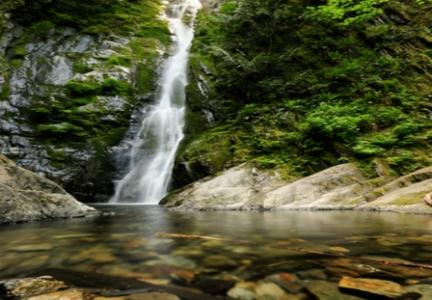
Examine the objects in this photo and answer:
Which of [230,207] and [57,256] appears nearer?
[57,256]

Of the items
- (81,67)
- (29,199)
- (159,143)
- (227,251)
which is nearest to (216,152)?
(159,143)

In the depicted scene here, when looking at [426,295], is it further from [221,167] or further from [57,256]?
[221,167]

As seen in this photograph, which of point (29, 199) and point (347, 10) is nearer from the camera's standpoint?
point (29, 199)

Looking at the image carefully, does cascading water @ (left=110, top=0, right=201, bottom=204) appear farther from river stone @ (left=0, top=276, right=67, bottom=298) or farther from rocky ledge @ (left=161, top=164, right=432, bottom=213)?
river stone @ (left=0, top=276, right=67, bottom=298)

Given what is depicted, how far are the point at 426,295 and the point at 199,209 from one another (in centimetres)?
694

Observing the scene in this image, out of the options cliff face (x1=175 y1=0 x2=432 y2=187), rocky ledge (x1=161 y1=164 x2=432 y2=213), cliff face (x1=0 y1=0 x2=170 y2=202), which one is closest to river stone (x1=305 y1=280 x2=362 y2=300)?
rocky ledge (x1=161 y1=164 x2=432 y2=213)

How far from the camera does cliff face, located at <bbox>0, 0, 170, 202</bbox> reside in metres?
12.6

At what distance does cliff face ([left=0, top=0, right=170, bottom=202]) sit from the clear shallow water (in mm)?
7095

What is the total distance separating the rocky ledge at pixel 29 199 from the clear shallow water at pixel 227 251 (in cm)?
89

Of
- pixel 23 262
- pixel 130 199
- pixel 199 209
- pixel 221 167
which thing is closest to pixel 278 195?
pixel 199 209

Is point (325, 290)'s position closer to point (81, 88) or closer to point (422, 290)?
point (422, 290)

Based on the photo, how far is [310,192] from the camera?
8711 mm

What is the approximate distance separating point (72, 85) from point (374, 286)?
13704 mm

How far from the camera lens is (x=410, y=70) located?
1402cm
